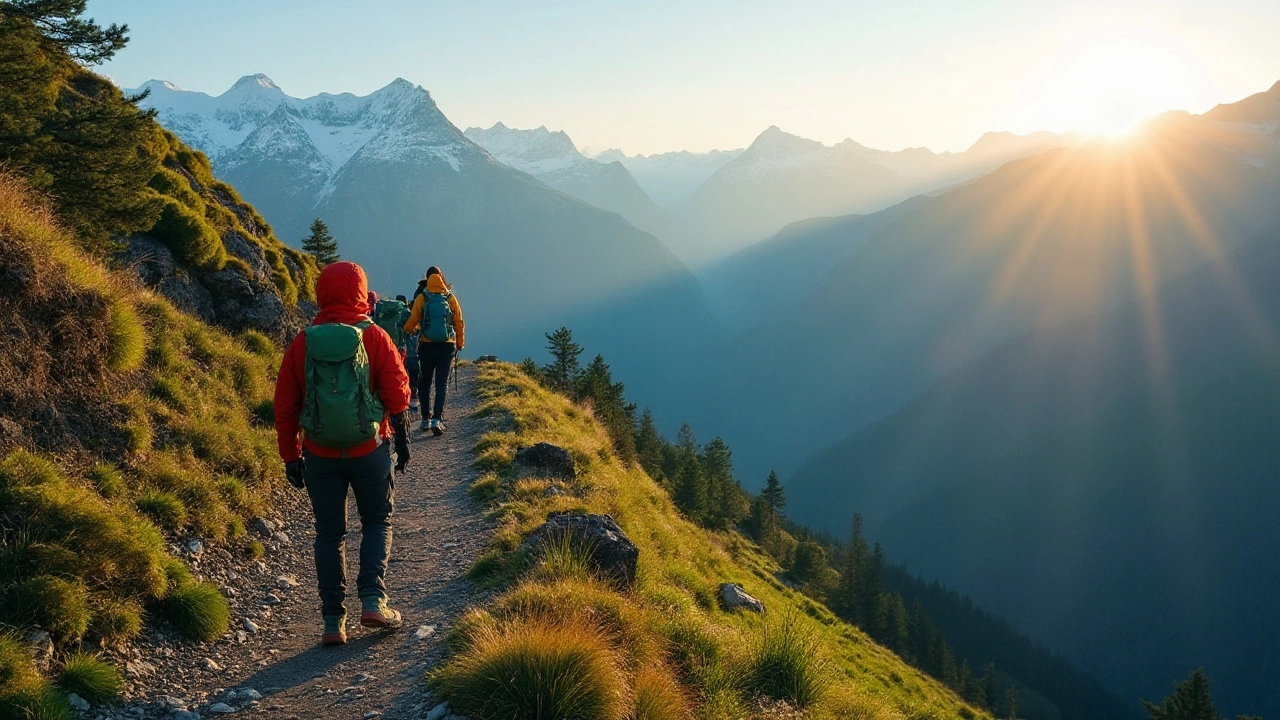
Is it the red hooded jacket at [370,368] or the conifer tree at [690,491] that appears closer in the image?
the red hooded jacket at [370,368]

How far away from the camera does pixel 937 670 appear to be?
8831 centimetres

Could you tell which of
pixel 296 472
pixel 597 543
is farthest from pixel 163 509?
pixel 597 543

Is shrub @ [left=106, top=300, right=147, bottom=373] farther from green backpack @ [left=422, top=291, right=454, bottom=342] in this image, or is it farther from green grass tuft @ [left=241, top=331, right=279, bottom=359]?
green backpack @ [left=422, top=291, right=454, bottom=342]

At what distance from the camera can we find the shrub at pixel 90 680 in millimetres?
4977

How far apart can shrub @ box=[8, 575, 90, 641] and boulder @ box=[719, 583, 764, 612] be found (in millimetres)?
9242

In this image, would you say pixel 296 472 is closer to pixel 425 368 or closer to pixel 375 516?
pixel 375 516

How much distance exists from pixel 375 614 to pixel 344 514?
1.02 meters

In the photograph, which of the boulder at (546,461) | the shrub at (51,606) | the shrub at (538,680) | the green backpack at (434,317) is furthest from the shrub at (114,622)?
the green backpack at (434,317)

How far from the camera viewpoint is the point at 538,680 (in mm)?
4695

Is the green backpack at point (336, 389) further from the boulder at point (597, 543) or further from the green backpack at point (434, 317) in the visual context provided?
the green backpack at point (434, 317)

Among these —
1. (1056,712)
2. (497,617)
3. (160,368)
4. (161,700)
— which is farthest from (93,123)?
(1056,712)

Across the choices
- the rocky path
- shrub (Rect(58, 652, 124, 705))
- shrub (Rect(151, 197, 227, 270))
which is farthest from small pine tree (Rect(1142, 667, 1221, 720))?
shrub (Rect(151, 197, 227, 270))

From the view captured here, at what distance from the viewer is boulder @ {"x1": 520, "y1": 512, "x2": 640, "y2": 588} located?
25.3 ft

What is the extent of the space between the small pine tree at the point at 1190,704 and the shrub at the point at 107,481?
239ft
